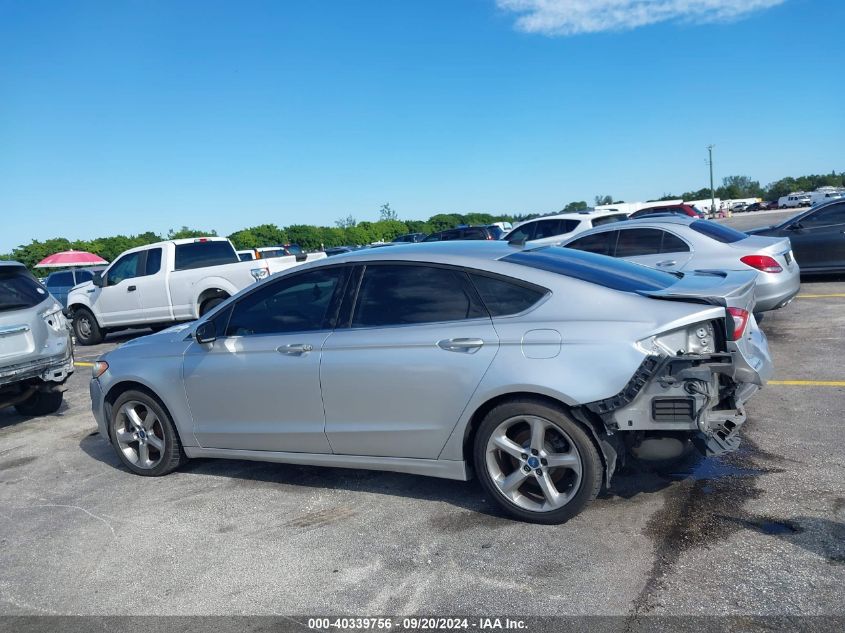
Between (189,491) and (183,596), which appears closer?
(183,596)

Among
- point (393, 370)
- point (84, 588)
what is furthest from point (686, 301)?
point (84, 588)

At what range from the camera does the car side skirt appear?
4238 millimetres

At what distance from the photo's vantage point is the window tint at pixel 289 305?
4.75 meters

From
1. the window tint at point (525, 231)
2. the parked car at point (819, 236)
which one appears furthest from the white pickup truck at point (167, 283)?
the parked car at point (819, 236)

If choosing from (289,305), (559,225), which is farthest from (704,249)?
(559,225)

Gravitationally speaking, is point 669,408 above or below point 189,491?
above

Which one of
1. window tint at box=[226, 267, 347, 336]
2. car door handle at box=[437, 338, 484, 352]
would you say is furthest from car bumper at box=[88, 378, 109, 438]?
car door handle at box=[437, 338, 484, 352]

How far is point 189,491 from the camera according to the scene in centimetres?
511

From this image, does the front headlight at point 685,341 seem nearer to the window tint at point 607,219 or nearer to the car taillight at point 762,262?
the car taillight at point 762,262

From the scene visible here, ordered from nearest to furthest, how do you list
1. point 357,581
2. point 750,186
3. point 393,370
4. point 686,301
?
point 357,581
point 686,301
point 393,370
point 750,186

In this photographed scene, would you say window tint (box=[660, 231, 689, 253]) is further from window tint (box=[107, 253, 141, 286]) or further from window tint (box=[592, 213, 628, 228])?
window tint (box=[107, 253, 141, 286])

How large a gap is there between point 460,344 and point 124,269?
11.0 meters

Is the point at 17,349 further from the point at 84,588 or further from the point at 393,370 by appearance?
the point at 393,370

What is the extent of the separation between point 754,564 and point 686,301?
142 centimetres
